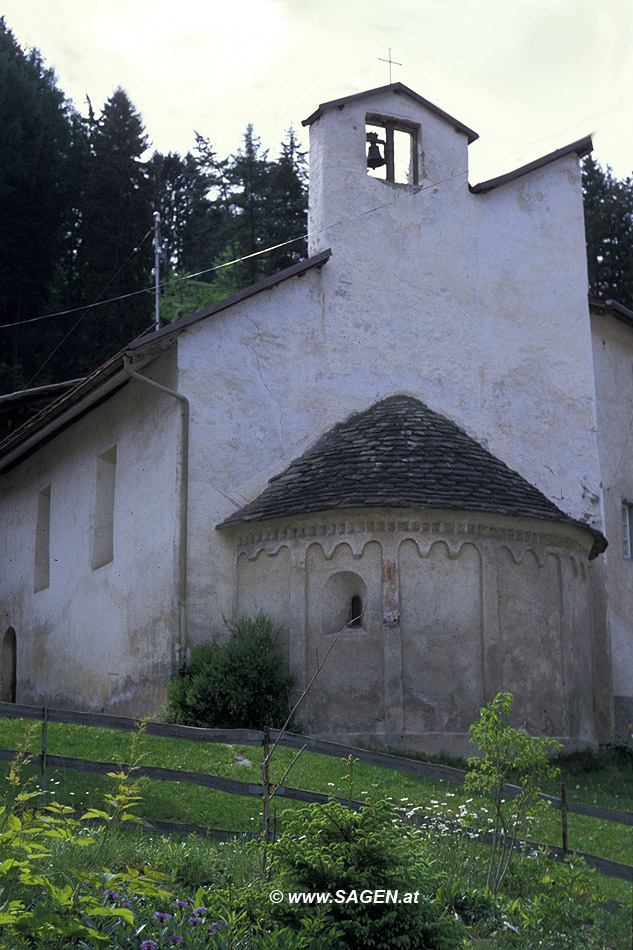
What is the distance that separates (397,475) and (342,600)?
6.43 feet

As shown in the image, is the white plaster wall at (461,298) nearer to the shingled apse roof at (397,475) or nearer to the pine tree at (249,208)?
the shingled apse roof at (397,475)

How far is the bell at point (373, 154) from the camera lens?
20.6 m

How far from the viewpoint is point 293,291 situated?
752 inches

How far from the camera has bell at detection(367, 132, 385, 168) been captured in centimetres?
2061

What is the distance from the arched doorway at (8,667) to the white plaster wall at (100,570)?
444mm

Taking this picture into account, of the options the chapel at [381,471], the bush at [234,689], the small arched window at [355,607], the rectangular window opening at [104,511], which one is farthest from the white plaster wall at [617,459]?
the rectangular window opening at [104,511]

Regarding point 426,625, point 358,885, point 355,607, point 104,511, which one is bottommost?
point 358,885

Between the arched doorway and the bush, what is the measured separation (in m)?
9.89

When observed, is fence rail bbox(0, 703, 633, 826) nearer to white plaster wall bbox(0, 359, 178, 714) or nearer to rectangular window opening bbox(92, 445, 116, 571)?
white plaster wall bbox(0, 359, 178, 714)

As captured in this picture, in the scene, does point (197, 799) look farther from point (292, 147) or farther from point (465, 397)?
point (292, 147)

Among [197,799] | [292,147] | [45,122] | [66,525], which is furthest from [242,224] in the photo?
[197,799]

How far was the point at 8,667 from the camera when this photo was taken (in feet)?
84.0

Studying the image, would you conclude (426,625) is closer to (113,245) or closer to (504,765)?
(504,765)

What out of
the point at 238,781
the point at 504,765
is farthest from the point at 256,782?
the point at 504,765
